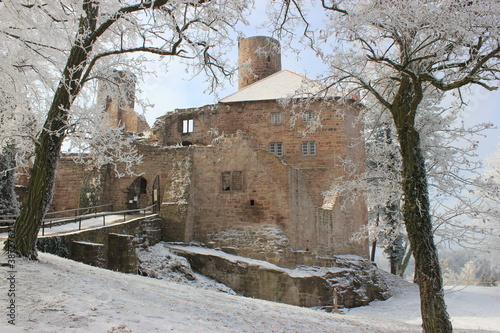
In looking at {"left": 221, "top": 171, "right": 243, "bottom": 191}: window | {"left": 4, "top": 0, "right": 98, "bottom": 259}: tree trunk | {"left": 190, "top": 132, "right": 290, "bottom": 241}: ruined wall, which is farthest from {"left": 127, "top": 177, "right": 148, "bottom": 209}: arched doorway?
{"left": 4, "top": 0, "right": 98, "bottom": 259}: tree trunk

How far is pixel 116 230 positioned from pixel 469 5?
12.5 meters

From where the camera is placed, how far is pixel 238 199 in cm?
1977

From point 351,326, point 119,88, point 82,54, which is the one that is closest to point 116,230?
point 119,88

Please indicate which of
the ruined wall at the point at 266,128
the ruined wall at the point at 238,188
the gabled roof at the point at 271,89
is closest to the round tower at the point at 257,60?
the gabled roof at the point at 271,89

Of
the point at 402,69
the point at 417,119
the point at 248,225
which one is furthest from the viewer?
the point at 248,225

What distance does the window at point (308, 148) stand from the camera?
24.9 m

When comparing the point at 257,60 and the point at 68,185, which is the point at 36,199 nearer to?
the point at 68,185

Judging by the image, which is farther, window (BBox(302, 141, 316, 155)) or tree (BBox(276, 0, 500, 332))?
window (BBox(302, 141, 316, 155))

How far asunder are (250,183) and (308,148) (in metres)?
6.48

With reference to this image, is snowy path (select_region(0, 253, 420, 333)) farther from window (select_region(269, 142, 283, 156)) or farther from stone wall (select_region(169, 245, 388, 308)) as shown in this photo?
window (select_region(269, 142, 283, 156))

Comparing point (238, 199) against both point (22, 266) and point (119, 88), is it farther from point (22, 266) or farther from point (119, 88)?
point (22, 266)

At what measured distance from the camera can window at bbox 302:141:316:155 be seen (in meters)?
24.9

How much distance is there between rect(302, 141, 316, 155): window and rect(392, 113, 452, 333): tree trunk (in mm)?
16108

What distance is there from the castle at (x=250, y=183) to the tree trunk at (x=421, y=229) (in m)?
7.55
